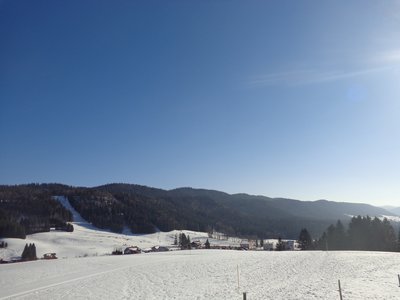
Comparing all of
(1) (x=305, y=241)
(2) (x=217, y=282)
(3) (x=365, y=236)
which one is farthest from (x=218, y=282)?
(1) (x=305, y=241)

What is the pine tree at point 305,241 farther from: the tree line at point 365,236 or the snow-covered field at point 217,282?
the snow-covered field at point 217,282

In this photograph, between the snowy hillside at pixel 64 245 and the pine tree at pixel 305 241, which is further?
the snowy hillside at pixel 64 245

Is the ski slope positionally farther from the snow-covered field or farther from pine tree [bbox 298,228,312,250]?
pine tree [bbox 298,228,312,250]

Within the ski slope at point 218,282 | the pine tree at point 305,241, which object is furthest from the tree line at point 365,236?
the ski slope at point 218,282

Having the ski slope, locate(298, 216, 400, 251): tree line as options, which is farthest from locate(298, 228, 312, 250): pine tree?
the ski slope

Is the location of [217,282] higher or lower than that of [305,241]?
lower

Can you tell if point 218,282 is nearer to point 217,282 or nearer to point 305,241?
point 217,282

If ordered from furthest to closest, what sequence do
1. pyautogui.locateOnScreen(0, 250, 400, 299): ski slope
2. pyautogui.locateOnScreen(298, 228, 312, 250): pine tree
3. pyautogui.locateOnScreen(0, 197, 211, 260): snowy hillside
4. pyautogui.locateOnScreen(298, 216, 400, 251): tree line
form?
pyautogui.locateOnScreen(0, 197, 211, 260): snowy hillside, pyautogui.locateOnScreen(298, 228, 312, 250): pine tree, pyautogui.locateOnScreen(298, 216, 400, 251): tree line, pyautogui.locateOnScreen(0, 250, 400, 299): ski slope

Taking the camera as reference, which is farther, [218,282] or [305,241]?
[305,241]

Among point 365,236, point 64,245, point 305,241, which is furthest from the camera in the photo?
point 64,245

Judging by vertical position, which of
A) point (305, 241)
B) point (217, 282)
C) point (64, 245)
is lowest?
point (64, 245)

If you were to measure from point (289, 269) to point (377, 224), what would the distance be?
189ft

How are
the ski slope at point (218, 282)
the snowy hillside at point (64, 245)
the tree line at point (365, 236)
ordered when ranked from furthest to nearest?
the snowy hillside at point (64, 245) → the tree line at point (365, 236) → the ski slope at point (218, 282)

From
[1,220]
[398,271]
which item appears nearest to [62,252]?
[1,220]
